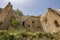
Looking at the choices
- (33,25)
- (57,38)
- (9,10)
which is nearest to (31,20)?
(33,25)

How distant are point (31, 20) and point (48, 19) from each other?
10.9 meters

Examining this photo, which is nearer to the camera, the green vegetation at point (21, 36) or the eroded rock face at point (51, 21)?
the green vegetation at point (21, 36)

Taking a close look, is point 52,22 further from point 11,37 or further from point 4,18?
point 11,37

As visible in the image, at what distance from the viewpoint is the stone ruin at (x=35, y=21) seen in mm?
Answer: 35844

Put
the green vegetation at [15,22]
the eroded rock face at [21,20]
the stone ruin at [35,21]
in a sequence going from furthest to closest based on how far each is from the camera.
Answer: the green vegetation at [15,22]
the eroded rock face at [21,20]
the stone ruin at [35,21]

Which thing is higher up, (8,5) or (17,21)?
(8,5)

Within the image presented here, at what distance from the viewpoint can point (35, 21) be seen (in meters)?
49.0

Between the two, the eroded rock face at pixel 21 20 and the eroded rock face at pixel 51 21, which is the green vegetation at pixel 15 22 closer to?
the eroded rock face at pixel 21 20

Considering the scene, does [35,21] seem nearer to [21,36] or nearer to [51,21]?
[51,21]

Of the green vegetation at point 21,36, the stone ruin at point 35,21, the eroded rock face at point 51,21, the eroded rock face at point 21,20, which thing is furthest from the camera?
the eroded rock face at point 21,20

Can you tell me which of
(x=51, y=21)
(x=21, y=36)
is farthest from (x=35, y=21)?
(x=21, y=36)

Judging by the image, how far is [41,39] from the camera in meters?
24.4

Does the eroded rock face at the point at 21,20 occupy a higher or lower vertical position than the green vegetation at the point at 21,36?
higher

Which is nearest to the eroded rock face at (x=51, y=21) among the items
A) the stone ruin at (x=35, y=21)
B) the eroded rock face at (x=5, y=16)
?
the stone ruin at (x=35, y=21)
